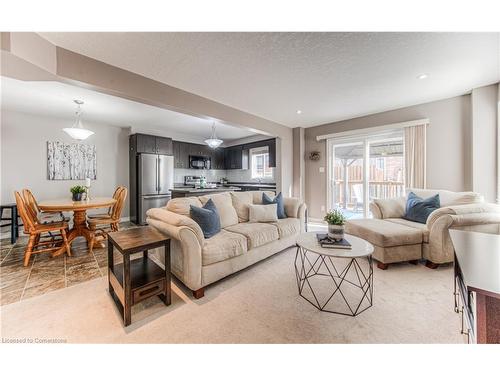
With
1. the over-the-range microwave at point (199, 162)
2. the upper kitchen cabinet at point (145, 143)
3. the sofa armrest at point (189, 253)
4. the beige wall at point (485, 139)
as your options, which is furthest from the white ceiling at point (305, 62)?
the over-the-range microwave at point (199, 162)

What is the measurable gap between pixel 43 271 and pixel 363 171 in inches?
219

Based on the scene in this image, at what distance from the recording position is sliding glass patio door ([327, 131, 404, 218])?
13.2ft

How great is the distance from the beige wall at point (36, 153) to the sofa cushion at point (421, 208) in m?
6.34

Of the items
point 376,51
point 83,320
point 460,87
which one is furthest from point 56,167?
point 460,87

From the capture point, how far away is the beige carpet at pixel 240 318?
140 centimetres

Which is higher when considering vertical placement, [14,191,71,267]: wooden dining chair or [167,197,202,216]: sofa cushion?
[167,197,202,216]: sofa cushion

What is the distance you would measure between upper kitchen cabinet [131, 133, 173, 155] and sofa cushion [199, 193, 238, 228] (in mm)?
3031

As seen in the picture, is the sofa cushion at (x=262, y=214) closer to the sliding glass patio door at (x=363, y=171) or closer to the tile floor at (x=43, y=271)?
the tile floor at (x=43, y=271)

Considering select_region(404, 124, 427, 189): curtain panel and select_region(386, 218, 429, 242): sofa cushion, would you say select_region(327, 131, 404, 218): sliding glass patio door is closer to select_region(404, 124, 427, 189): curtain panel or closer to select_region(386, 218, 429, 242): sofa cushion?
select_region(404, 124, 427, 189): curtain panel

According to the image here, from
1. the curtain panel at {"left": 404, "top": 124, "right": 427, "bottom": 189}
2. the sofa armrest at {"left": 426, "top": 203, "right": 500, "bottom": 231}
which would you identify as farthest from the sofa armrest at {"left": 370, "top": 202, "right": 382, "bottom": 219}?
the curtain panel at {"left": 404, "top": 124, "right": 427, "bottom": 189}

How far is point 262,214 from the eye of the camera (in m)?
2.94

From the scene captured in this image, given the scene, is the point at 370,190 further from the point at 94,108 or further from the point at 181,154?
the point at 94,108

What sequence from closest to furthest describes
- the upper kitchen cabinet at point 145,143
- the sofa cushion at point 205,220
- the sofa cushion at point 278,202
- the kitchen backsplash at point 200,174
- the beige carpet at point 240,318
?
the beige carpet at point 240,318
the sofa cushion at point 205,220
the sofa cushion at point 278,202
the upper kitchen cabinet at point 145,143
the kitchen backsplash at point 200,174

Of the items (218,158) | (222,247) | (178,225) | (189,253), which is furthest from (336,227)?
(218,158)
